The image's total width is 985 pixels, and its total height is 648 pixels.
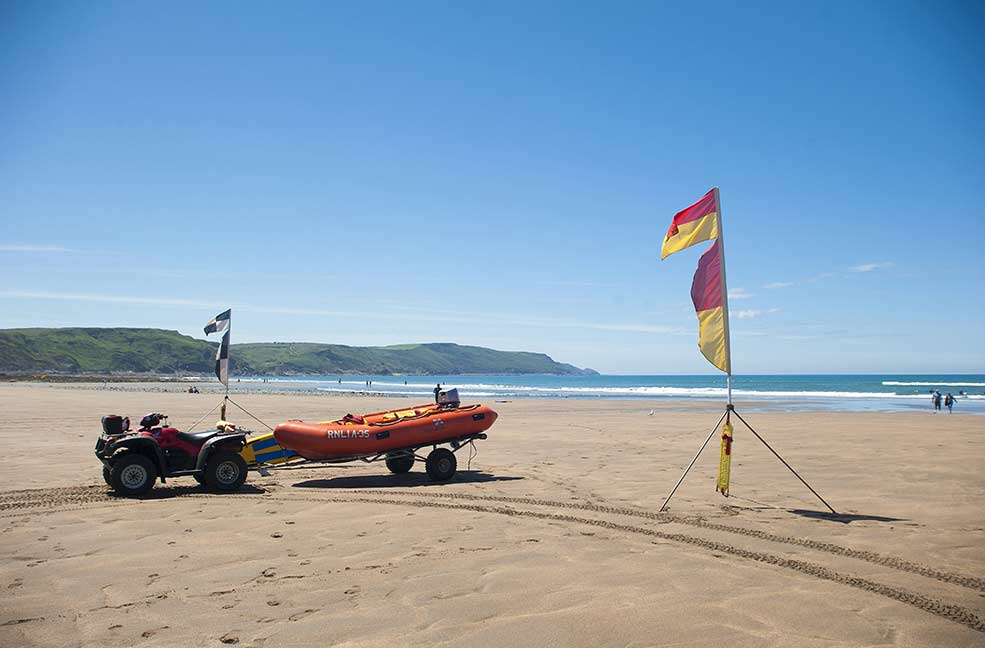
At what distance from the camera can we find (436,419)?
11594 mm

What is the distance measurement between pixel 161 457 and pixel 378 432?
10.8ft

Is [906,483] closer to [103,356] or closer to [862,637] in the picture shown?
[862,637]

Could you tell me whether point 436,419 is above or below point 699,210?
below

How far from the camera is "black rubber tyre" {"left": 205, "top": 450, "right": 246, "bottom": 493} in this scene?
9.97 m

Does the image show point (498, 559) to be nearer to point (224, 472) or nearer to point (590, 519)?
point (590, 519)

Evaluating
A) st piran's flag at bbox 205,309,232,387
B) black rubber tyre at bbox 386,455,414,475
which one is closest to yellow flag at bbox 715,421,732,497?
black rubber tyre at bbox 386,455,414,475

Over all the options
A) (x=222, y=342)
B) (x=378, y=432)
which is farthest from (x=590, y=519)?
(x=222, y=342)

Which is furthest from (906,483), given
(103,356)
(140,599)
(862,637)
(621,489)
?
(103,356)

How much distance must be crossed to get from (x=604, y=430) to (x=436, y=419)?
11.1 meters

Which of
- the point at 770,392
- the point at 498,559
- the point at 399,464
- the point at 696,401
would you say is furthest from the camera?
the point at 770,392

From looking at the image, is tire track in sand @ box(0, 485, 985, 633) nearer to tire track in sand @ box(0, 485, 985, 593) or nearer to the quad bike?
tire track in sand @ box(0, 485, 985, 593)

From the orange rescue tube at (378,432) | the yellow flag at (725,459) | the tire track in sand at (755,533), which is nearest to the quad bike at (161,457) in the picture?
the orange rescue tube at (378,432)

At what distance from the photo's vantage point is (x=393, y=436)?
443 inches

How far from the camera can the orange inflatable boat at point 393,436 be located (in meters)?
10.8
